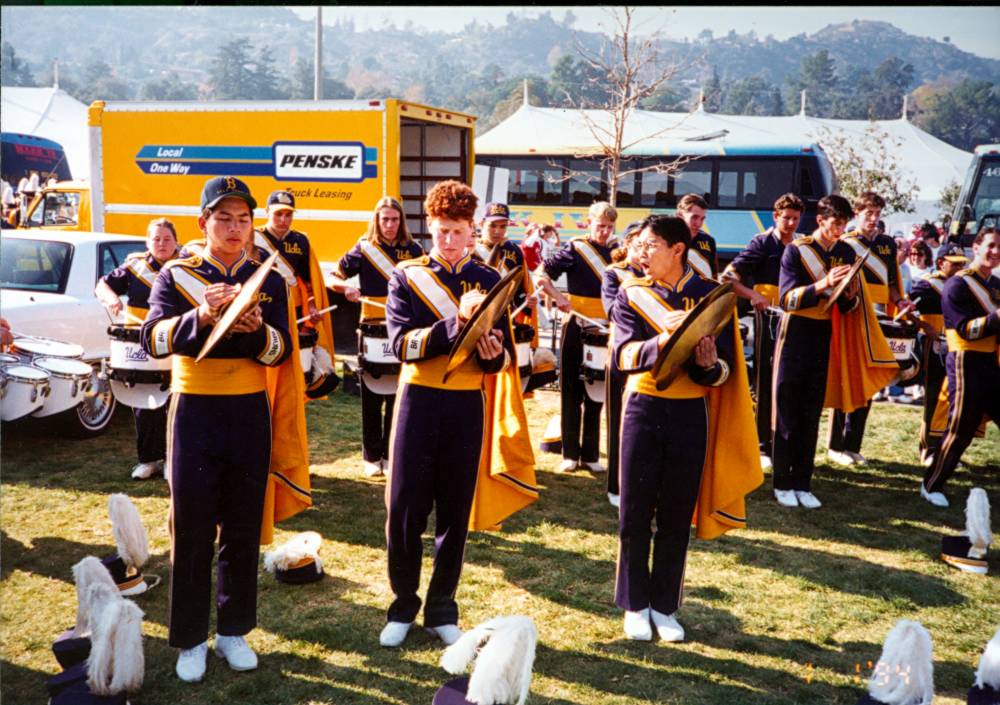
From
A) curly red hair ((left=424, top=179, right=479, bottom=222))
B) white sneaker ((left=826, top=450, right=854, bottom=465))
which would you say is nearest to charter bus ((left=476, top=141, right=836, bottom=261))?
white sneaker ((left=826, top=450, right=854, bottom=465))

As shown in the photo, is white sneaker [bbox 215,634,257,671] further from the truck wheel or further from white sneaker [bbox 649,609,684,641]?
the truck wheel

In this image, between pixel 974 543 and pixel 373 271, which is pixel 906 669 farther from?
pixel 373 271

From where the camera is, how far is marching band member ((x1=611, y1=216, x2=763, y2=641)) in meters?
4.18

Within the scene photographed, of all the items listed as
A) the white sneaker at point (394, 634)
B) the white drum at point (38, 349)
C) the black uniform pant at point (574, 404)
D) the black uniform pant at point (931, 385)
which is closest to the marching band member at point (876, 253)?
the black uniform pant at point (931, 385)

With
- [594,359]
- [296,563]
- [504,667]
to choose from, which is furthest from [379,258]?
[504,667]

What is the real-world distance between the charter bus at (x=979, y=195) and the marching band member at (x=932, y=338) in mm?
8401

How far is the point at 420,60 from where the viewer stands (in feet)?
78.1

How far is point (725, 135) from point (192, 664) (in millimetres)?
19306

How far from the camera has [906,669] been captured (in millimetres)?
3367

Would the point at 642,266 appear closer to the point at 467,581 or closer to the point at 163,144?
the point at 467,581

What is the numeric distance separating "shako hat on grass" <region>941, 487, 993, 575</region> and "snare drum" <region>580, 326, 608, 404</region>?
8.44 ft

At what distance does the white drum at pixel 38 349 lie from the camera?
5.41 meters

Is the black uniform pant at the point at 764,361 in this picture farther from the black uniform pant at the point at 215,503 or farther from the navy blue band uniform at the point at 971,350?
the black uniform pant at the point at 215,503

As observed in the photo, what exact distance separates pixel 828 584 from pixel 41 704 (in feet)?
13.6
